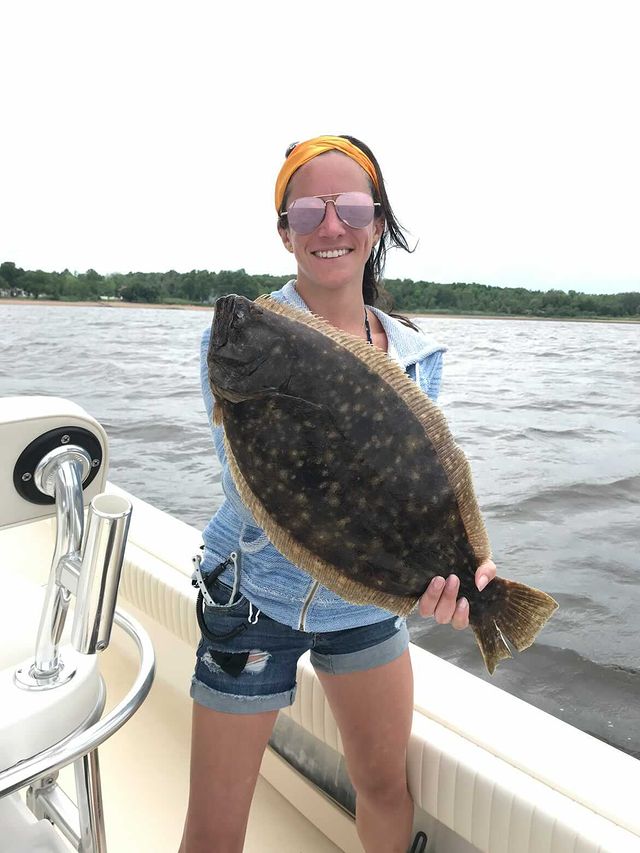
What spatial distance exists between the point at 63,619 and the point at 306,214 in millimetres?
956

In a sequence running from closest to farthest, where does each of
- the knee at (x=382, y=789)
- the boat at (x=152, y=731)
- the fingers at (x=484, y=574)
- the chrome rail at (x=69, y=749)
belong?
the chrome rail at (x=69, y=749) → the boat at (x=152, y=731) → the fingers at (x=484, y=574) → the knee at (x=382, y=789)

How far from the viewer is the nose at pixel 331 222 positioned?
1550 mm

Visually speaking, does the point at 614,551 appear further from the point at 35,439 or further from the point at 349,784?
the point at 35,439

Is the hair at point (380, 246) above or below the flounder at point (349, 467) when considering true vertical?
above

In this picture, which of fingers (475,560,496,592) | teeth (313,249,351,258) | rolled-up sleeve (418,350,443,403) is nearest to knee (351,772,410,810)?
fingers (475,560,496,592)

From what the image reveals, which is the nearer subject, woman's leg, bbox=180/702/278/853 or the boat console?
the boat console

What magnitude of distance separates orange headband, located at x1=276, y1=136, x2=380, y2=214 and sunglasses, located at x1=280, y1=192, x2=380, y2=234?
0.11 m

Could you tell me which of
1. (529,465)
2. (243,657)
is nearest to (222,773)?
(243,657)

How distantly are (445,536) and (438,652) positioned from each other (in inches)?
151

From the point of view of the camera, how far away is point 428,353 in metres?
1.73

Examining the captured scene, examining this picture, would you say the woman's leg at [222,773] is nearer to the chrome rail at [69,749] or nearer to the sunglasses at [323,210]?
the chrome rail at [69,749]

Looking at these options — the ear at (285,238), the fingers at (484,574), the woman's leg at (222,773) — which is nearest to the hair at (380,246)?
the ear at (285,238)

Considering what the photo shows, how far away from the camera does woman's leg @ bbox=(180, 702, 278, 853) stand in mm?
1620

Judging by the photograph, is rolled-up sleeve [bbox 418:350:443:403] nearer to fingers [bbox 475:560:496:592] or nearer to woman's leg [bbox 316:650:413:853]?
fingers [bbox 475:560:496:592]
